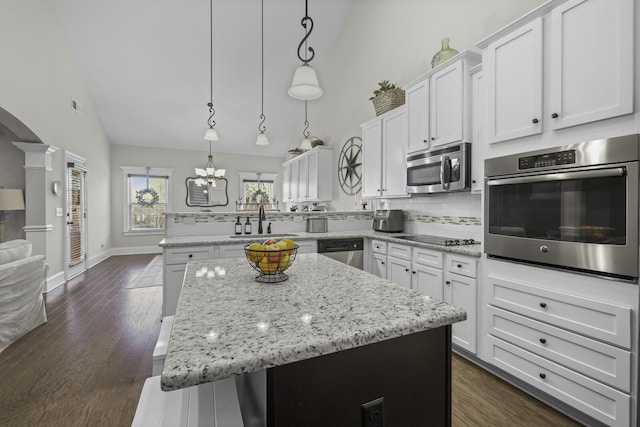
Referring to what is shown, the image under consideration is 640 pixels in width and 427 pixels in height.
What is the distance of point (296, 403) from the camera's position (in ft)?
2.33

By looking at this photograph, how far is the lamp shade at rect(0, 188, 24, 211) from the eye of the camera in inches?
157

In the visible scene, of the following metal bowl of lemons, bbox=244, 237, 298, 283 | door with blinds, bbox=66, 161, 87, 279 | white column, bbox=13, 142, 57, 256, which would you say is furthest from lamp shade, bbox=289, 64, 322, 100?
door with blinds, bbox=66, 161, 87, 279

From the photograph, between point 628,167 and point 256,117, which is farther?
point 256,117

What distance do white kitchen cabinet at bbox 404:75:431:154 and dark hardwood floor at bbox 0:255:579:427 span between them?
2.03 meters

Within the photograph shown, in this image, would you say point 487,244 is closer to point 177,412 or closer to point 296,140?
point 177,412

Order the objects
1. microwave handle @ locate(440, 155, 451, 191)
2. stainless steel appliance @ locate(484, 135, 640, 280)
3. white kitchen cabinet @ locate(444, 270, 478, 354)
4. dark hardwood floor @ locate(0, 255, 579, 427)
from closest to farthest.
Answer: stainless steel appliance @ locate(484, 135, 640, 280) → dark hardwood floor @ locate(0, 255, 579, 427) → white kitchen cabinet @ locate(444, 270, 478, 354) → microwave handle @ locate(440, 155, 451, 191)

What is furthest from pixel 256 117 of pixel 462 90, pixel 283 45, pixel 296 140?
pixel 462 90

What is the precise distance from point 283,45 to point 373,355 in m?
6.11

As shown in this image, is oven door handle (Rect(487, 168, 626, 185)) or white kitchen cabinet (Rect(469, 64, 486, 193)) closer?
oven door handle (Rect(487, 168, 626, 185))

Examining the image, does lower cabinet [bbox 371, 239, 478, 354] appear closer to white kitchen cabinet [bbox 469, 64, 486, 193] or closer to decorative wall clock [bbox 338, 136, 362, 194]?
white kitchen cabinet [bbox 469, 64, 486, 193]

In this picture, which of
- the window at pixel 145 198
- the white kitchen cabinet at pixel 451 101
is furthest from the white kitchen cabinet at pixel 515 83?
the window at pixel 145 198

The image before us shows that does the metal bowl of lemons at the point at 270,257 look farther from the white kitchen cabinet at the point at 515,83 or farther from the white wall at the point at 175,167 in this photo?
the white wall at the point at 175,167

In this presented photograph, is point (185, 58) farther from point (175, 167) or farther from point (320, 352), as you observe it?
point (320, 352)

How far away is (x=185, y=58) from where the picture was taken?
5582 mm
